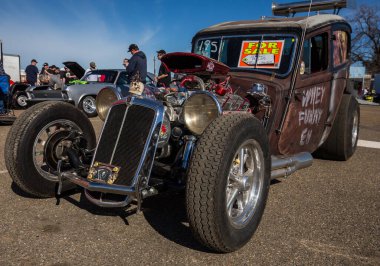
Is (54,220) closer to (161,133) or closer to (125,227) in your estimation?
(125,227)

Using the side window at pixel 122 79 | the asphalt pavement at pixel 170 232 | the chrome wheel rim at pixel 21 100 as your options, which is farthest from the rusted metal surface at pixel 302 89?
the chrome wheel rim at pixel 21 100

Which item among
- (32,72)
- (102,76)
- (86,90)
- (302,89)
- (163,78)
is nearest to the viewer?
(302,89)

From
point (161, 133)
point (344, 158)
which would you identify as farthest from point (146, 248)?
point (344, 158)

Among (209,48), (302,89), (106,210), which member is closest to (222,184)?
(106,210)

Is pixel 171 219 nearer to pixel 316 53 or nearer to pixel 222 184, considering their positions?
pixel 222 184

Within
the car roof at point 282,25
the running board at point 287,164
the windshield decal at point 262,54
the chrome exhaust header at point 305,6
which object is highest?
the chrome exhaust header at point 305,6

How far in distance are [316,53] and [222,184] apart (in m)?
2.77

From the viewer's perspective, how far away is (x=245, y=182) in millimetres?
2803

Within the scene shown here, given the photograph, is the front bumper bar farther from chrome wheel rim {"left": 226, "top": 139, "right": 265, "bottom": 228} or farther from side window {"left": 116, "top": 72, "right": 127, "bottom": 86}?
side window {"left": 116, "top": 72, "right": 127, "bottom": 86}

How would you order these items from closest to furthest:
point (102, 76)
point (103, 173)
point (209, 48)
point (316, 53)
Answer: point (103, 173) → point (316, 53) → point (209, 48) → point (102, 76)

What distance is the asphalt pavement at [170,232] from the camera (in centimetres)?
245

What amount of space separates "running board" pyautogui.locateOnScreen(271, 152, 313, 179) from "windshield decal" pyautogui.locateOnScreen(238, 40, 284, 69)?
3.38 feet

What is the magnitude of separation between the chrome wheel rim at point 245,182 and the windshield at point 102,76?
8744 millimetres

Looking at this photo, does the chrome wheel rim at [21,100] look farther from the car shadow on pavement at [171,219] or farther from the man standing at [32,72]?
the car shadow on pavement at [171,219]
